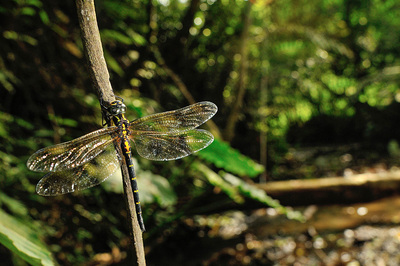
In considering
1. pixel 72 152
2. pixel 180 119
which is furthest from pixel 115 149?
pixel 180 119

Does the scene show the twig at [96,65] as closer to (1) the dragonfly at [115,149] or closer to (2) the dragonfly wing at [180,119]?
(1) the dragonfly at [115,149]

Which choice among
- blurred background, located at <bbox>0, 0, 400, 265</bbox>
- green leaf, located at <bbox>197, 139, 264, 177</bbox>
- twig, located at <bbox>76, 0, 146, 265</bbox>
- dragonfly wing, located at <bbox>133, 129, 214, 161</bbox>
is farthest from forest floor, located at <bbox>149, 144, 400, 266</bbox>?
twig, located at <bbox>76, 0, 146, 265</bbox>

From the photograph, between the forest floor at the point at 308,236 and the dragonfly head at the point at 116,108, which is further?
the forest floor at the point at 308,236

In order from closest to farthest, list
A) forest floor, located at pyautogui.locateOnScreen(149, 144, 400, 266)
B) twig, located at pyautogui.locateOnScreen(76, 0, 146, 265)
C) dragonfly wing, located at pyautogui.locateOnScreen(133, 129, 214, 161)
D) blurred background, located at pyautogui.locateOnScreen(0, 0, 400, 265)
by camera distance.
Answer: twig, located at pyautogui.locateOnScreen(76, 0, 146, 265)
dragonfly wing, located at pyautogui.locateOnScreen(133, 129, 214, 161)
blurred background, located at pyautogui.locateOnScreen(0, 0, 400, 265)
forest floor, located at pyautogui.locateOnScreen(149, 144, 400, 266)

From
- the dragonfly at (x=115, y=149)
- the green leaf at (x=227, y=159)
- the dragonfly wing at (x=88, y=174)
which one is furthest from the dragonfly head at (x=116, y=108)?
the green leaf at (x=227, y=159)

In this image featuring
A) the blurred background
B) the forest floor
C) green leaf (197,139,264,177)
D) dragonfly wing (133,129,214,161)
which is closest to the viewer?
dragonfly wing (133,129,214,161)

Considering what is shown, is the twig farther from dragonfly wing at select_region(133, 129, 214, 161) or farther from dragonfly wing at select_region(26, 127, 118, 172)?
dragonfly wing at select_region(133, 129, 214, 161)
